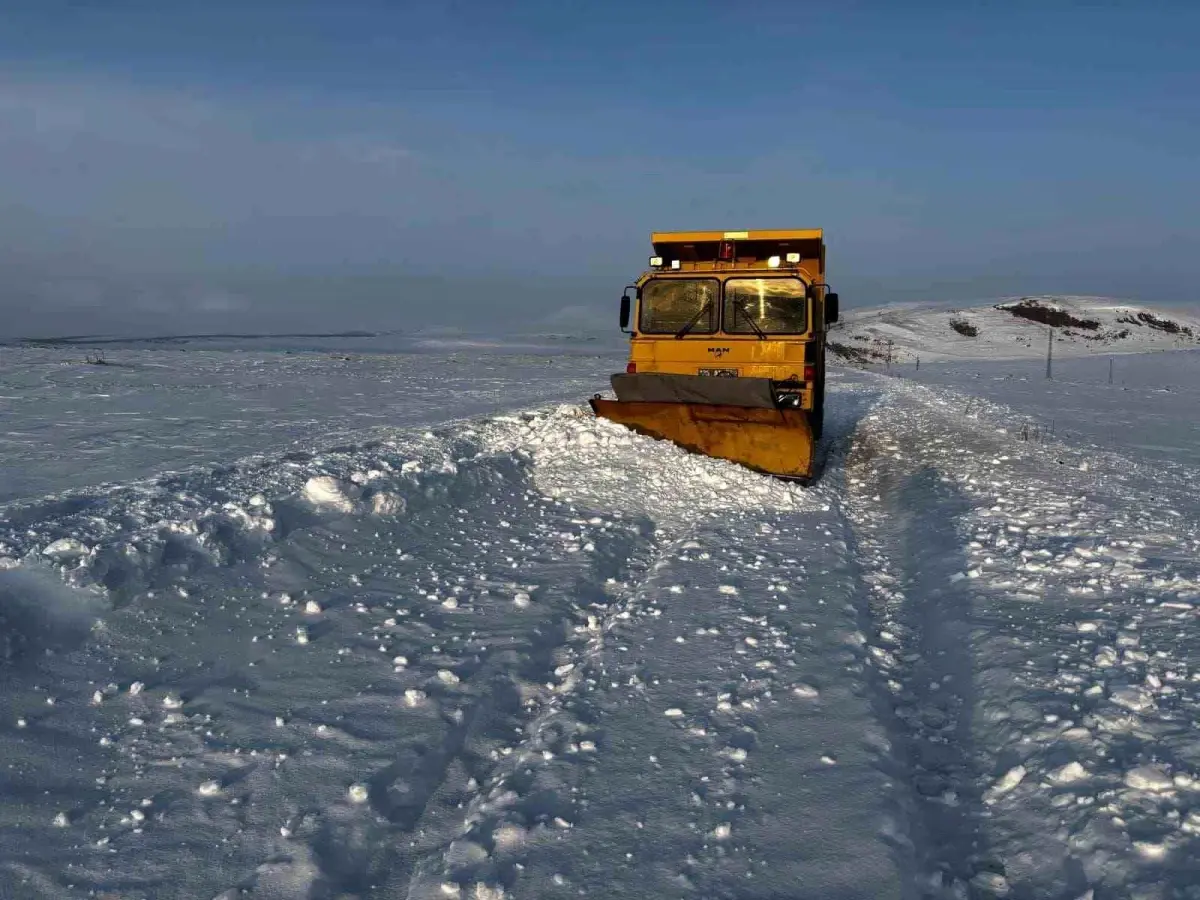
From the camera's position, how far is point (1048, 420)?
1723cm

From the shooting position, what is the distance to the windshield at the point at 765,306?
10336 mm

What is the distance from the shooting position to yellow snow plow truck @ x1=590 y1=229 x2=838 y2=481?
928 cm

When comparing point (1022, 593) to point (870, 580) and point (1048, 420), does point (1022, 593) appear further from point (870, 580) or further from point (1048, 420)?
point (1048, 420)

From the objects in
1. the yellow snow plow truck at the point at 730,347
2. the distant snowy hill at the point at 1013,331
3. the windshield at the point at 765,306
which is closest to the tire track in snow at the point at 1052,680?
the yellow snow plow truck at the point at 730,347

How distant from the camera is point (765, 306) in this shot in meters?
10.5

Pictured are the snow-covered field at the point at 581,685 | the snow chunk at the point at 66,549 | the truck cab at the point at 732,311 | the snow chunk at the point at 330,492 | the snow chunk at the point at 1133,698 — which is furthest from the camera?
the truck cab at the point at 732,311

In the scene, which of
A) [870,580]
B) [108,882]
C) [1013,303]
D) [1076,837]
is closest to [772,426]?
[870,580]

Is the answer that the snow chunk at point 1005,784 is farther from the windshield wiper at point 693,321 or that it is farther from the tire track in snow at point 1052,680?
the windshield wiper at point 693,321

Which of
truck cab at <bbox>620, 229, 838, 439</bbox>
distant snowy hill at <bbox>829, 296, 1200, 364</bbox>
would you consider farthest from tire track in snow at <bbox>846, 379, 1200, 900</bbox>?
distant snowy hill at <bbox>829, 296, 1200, 364</bbox>

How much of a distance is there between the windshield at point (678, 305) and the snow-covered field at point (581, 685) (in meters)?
2.80

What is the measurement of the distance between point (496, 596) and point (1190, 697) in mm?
4259

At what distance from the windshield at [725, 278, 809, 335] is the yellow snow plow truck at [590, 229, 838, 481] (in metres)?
0.01

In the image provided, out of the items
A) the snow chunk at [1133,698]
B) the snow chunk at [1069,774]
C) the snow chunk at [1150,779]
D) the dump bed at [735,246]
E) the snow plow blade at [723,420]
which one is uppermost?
the dump bed at [735,246]

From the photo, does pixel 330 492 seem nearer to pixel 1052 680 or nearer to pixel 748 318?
pixel 1052 680
